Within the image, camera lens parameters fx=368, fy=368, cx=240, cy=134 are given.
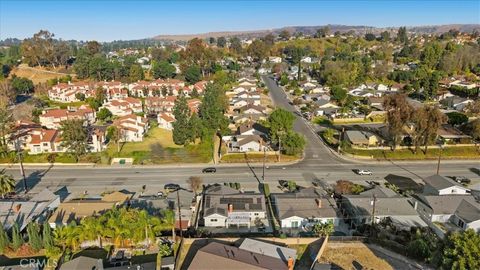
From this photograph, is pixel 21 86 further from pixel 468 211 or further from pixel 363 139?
pixel 468 211

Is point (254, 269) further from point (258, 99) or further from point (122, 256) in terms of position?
point (258, 99)

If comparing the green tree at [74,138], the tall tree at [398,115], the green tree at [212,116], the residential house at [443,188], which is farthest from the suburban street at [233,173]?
the green tree at [212,116]

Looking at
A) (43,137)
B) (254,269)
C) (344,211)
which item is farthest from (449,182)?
(43,137)

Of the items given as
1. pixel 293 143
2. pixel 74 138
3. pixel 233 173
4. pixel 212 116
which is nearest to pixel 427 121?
pixel 293 143

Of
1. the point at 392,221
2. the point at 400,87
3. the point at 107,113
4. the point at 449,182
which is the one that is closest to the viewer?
the point at 392,221

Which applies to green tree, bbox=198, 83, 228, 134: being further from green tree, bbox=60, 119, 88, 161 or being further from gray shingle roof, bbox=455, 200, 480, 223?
gray shingle roof, bbox=455, 200, 480, 223

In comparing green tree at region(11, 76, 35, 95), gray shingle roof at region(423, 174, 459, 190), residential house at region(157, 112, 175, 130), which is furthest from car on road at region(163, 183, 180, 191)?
green tree at region(11, 76, 35, 95)

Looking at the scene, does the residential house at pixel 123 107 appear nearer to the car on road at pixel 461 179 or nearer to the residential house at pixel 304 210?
the residential house at pixel 304 210
